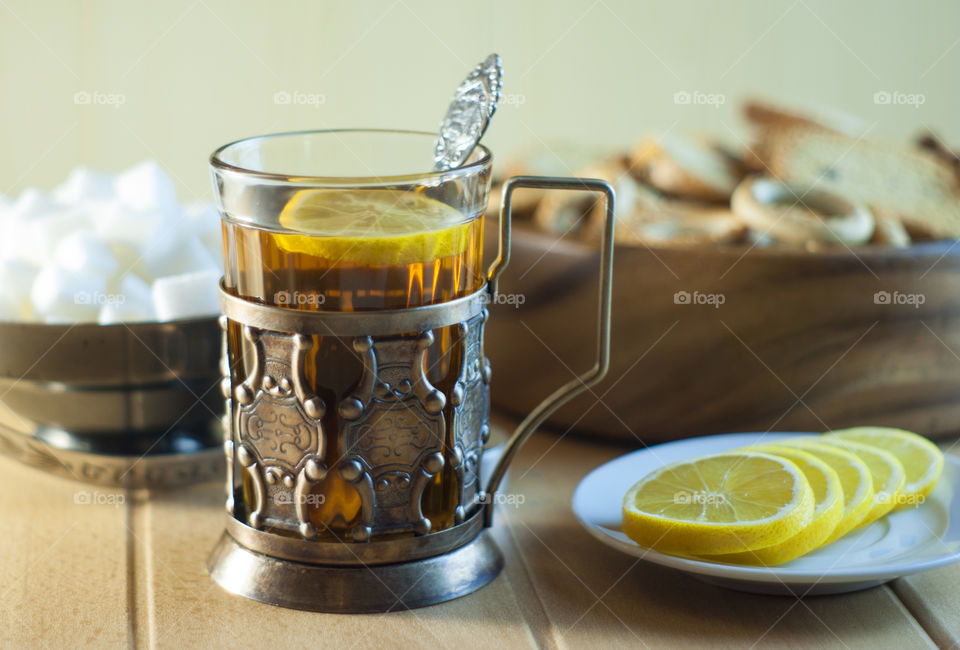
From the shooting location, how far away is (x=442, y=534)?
2.03 feet

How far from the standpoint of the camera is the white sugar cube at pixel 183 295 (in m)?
0.75

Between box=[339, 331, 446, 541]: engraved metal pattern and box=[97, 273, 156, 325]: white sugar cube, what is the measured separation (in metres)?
0.25

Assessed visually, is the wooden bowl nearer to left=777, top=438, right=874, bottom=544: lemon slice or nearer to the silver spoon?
left=777, top=438, right=874, bottom=544: lemon slice

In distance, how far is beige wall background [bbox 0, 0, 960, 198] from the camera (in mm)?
1333

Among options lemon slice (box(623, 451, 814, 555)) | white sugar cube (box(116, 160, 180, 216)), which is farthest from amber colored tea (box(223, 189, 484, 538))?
white sugar cube (box(116, 160, 180, 216))

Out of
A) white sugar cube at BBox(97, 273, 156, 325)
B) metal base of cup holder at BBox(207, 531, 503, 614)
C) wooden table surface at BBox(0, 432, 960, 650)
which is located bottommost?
wooden table surface at BBox(0, 432, 960, 650)

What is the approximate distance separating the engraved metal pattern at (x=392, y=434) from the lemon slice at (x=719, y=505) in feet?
0.44

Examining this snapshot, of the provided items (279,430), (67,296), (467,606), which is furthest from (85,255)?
(467,606)

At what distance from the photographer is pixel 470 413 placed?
0.63 m

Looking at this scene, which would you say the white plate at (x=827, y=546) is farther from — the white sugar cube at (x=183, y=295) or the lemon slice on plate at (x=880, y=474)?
the white sugar cube at (x=183, y=295)

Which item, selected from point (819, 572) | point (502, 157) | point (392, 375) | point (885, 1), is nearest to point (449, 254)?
point (392, 375)

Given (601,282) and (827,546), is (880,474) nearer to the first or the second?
(827,546)

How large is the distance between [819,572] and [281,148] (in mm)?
418

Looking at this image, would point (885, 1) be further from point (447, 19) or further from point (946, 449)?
point (946, 449)
